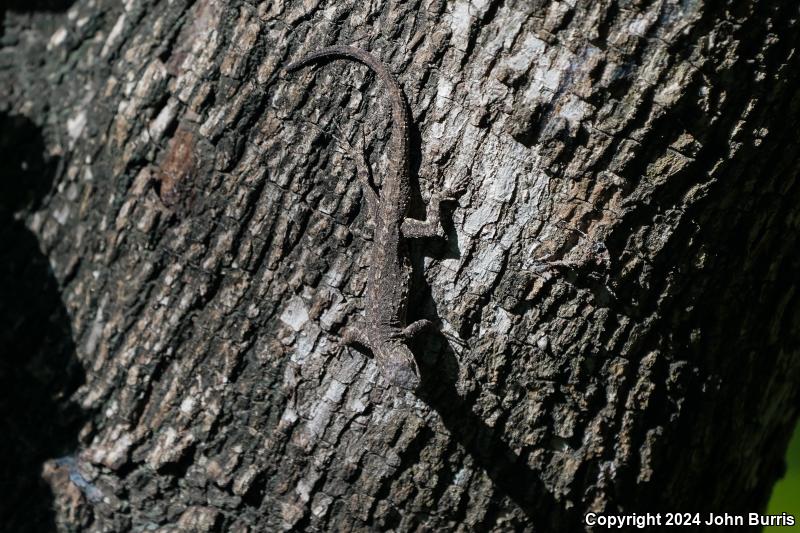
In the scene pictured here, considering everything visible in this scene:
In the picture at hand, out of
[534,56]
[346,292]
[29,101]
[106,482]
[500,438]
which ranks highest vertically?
[29,101]

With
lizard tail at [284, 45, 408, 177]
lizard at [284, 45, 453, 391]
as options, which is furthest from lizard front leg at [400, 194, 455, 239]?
lizard tail at [284, 45, 408, 177]

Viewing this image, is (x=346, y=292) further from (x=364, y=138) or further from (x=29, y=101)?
(x=29, y=101)

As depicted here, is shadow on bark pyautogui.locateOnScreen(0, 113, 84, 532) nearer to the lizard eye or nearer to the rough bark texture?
the rough bark texture

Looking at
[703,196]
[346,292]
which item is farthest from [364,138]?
[703,196]

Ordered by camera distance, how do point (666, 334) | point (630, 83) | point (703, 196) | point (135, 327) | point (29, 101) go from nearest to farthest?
point (630, 83) < point (703, 196) < point (666, 334) < point (135, 327) < point (29, 101)

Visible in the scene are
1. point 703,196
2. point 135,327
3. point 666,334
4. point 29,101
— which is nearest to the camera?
point 703,196

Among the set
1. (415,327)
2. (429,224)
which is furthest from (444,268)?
(415,327)

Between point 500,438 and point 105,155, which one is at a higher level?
point 105,155
